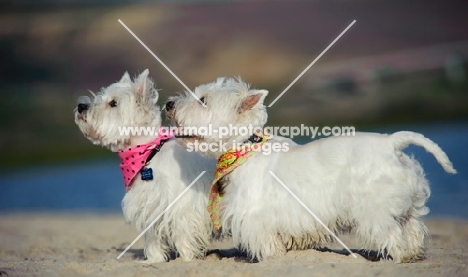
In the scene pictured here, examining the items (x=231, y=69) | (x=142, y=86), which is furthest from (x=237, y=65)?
(x=142, y=86)

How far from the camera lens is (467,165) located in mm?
19984

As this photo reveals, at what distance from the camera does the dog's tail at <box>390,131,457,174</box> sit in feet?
24.8

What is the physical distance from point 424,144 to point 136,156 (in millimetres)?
3086

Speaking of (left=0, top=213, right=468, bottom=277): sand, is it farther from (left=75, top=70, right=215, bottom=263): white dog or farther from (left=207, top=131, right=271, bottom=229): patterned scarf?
(left=207, top=131, right=271, bottom=229): patterned scarf

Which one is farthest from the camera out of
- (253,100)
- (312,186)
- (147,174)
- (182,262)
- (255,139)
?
(147,174)

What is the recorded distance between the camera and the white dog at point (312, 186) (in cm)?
761

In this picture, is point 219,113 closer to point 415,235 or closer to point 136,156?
point 136,156

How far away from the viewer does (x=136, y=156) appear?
8586 mm

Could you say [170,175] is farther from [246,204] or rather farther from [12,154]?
[12,154]

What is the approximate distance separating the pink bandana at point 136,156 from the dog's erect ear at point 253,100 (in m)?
1.04

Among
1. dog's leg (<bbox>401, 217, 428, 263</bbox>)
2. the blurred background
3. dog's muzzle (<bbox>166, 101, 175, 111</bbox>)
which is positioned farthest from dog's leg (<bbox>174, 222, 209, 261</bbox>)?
the blurred background

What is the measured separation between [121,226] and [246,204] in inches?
255

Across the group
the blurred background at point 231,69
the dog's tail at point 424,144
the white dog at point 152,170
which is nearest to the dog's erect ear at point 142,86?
the white dog at point 152,170

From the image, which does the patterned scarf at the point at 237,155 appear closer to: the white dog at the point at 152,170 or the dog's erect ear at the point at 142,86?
the white dog at the point at 152,170
